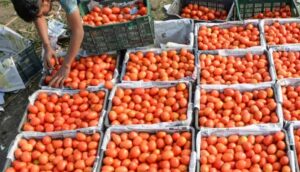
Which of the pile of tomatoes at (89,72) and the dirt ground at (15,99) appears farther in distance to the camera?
the dirt ground at (15,99)

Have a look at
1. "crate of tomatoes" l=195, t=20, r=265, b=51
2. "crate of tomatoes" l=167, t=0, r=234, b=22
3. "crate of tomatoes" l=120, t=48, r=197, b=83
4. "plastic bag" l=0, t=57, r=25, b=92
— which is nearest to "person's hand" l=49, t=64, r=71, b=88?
"crate of tomatoes" l=120, t=48, r=197, b=83

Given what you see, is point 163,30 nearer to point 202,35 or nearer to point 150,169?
point 202,35

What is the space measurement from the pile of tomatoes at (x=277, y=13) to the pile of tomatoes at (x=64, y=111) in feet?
7.96

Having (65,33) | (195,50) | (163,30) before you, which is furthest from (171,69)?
(65,33)

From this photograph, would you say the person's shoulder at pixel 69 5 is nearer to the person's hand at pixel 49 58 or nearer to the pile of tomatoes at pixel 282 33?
the person's hand at pixel 49 58

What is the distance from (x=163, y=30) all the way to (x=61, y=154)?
7.49 feet

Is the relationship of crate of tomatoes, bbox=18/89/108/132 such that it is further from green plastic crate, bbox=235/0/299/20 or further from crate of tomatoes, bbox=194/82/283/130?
green plastic crate, bbox=235/0/299/20

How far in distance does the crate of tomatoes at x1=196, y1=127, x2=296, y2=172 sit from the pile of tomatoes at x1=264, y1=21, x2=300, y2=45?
1.48m

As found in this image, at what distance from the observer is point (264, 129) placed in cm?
363

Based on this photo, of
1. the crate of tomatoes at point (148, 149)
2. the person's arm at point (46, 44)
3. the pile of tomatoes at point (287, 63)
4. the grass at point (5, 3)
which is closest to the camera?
the crate of tomatoes at point (148, 149)

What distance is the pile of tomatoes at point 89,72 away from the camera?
4461mm

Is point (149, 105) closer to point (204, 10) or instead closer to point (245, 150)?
point (245, 150)

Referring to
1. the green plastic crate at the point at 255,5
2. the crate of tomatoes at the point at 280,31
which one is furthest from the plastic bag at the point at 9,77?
the crate of tomatoes at the point at 280,31

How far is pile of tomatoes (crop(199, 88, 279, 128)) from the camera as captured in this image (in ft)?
12.4
